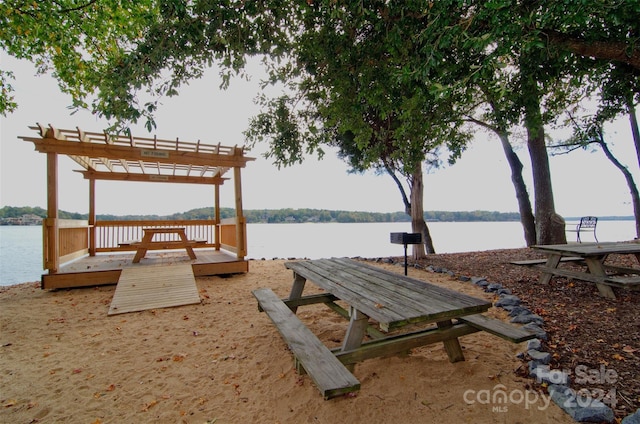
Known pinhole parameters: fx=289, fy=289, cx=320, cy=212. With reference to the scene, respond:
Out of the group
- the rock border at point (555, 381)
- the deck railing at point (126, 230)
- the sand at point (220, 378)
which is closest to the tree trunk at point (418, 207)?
the rock border at point (555, 381)

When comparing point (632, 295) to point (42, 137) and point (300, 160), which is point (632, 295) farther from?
point (42, 137)

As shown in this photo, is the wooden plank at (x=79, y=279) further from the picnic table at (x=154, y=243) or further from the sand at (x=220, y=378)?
the sand at (x=220, y=378)

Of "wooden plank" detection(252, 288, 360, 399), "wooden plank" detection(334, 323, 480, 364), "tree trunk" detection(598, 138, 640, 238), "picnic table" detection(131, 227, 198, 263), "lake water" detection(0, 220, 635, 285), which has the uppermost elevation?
"tree trunk" detection(598, 138, 640, 238)

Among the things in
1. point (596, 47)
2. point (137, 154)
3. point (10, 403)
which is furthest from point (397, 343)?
Result: point (137, 154)

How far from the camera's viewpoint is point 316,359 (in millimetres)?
1694

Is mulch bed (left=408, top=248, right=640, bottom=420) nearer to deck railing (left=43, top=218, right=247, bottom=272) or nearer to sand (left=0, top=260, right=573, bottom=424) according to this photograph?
sand (left=0, top=260, right=573, bottom=424)

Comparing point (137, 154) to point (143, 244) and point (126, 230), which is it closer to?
point (143, 244)

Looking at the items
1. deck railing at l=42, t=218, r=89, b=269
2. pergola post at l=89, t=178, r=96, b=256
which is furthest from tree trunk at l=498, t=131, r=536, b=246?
pergola post at l=89, t=178, r=96, b=256

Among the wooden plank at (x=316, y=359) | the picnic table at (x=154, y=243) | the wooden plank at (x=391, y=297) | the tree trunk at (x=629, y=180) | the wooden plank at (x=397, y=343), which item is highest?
the tree trunk at (x=629, y=180)

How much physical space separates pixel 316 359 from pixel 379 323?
483mm

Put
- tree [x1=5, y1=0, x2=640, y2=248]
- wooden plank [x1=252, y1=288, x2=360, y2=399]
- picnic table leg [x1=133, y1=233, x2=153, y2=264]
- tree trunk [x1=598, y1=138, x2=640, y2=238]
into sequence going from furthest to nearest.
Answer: tree trunk [x1=598, y1=138, x2=640, y2=238] < picnic table leg [x1=133, y1=233, x2=153, y2=264] < tree [x1=5, y1=0, x2=640, y2=248] < wooden plank [x1=252, y1=288, x2=360, y2=399]

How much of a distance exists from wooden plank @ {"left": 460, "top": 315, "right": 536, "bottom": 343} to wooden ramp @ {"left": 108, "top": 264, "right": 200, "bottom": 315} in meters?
3.68

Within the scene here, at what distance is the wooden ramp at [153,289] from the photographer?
4121 millimetres

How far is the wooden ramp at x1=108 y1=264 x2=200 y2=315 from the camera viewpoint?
13.5 feet
